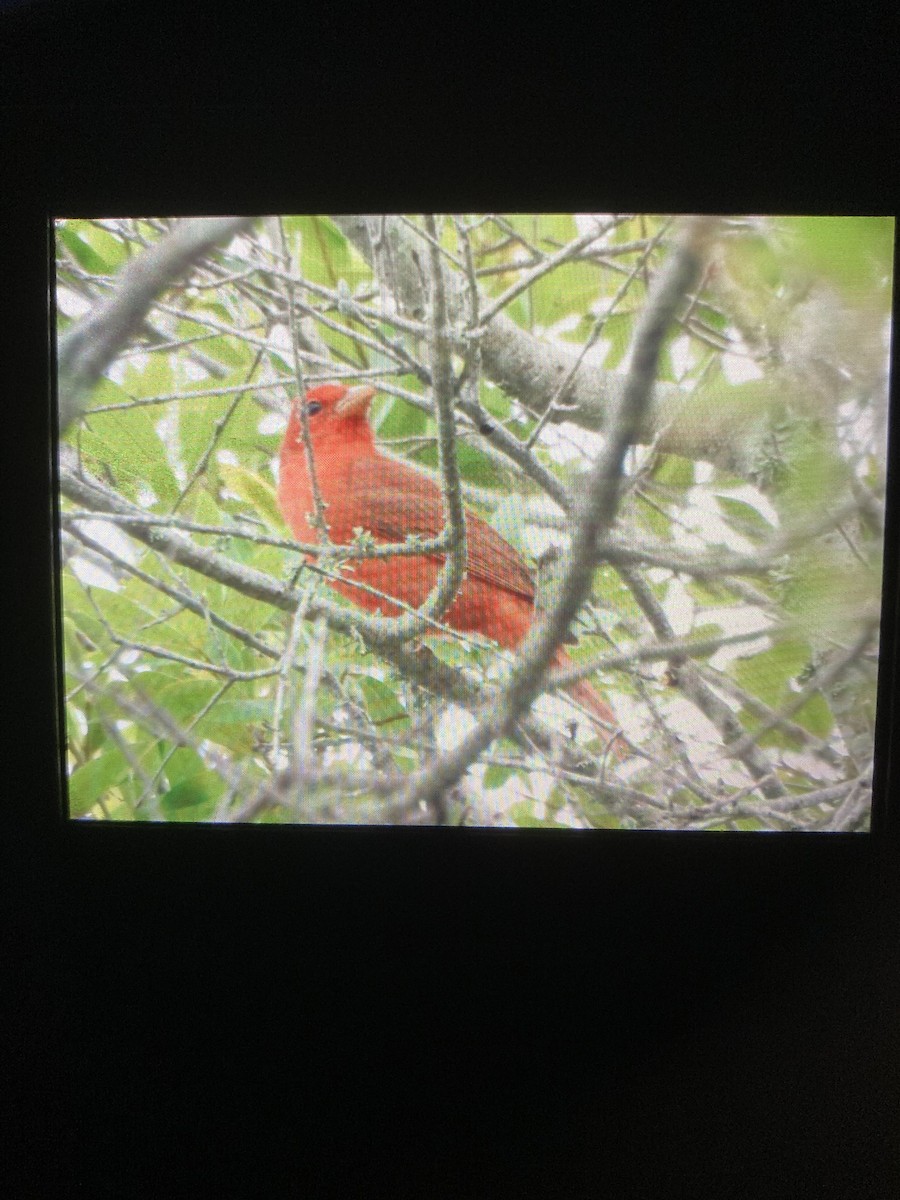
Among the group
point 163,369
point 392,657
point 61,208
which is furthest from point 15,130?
point 392,657

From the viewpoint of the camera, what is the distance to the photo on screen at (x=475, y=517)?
1453 millimetres

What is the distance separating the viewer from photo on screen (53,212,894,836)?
1453 millimetres

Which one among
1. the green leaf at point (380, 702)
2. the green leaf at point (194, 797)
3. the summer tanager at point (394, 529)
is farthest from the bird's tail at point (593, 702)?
the green leaf at point (194, 797)

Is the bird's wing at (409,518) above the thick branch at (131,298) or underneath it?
underneath

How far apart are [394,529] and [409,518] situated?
0.03 metres

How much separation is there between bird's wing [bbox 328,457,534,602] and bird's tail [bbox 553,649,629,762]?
4.4 inches

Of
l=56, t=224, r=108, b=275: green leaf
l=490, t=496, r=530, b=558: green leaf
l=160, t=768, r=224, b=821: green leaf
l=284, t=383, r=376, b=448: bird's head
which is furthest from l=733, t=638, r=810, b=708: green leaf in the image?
l=56, t=224, r=108, b=275: green leaf

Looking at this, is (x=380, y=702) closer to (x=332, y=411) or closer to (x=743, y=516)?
(x=332, y=411)

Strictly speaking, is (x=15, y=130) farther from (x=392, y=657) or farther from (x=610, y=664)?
(x=610, y=664)

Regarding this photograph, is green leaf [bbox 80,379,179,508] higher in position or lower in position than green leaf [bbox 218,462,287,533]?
higher

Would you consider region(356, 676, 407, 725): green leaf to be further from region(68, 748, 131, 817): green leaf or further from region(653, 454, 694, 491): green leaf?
region(653, 454, 694, 491): green leaf

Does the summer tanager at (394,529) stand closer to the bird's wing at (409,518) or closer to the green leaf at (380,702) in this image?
the bird's wing at (409,518)

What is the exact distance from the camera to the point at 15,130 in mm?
1518

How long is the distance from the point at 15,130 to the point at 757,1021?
1.88 m
